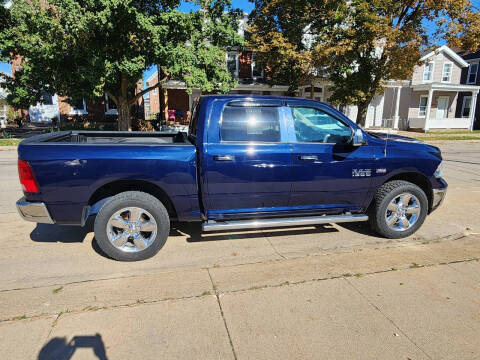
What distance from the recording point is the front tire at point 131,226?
3.52 metres

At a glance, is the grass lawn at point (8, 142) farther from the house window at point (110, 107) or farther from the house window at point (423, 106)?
the house window at point (423, 106)

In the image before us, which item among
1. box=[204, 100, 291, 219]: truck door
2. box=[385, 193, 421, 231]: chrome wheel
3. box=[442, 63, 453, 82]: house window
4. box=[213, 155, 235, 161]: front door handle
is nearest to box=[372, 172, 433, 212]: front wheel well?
box=[385, 193, 421, 231]: chrome wheel

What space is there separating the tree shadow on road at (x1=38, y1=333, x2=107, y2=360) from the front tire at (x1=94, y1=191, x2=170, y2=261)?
126 cm

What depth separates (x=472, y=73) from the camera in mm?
28688

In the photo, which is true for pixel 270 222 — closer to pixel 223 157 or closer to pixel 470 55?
pixel 223 157

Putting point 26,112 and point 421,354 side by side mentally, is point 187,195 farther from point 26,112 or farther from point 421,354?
point 26,112

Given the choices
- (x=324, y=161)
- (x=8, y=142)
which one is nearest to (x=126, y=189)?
(x=324, y=161)

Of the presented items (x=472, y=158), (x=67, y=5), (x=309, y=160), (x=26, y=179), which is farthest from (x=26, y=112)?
(x=472, y=158)

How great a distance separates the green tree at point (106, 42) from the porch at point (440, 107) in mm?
17744

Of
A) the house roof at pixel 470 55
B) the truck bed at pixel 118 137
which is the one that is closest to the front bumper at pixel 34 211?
the truck bed at pixel 118 137

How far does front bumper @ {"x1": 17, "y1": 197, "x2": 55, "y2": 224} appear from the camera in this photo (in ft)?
11.1

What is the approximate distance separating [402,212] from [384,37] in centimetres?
1401

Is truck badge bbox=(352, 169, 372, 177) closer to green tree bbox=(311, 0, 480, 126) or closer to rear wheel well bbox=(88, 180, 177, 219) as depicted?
rear wheel well bbox=(88, 180, 177, 219)

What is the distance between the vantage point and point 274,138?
3.89 metres
